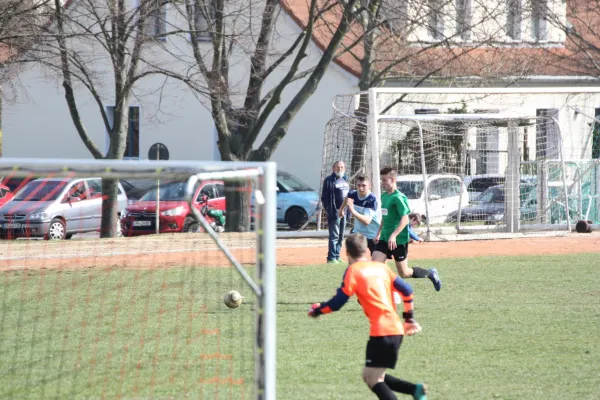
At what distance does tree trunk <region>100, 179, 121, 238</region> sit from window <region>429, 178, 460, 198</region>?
8.33m

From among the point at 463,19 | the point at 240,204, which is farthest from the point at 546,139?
the point at 240,204

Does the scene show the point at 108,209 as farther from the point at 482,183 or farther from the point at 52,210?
the point at 482,183

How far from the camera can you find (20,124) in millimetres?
35219

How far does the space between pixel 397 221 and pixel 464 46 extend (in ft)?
55.8

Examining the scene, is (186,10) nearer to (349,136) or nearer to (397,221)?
(349,136)

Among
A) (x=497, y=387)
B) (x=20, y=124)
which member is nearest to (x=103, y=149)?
(x=20, y=124)

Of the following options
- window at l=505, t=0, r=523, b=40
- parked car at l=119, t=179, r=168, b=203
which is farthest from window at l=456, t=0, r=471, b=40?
parked car at l=119, t=179, r=168, b=203

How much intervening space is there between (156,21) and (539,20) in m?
14.2

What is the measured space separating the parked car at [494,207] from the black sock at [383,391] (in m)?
17.9

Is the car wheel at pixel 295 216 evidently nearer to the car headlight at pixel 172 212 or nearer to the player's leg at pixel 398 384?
the car headlight at pixel 172 212

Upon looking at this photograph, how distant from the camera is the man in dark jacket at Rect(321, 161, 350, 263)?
→ 16.6 metres

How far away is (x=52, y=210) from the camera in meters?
13.2

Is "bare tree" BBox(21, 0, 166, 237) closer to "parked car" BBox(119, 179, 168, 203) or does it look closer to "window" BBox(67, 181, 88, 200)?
"window" BBox(67, 181, 88, 200)

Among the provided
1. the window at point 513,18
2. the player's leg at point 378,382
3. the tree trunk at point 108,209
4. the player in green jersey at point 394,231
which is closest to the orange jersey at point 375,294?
the player's leg at point 378,382
